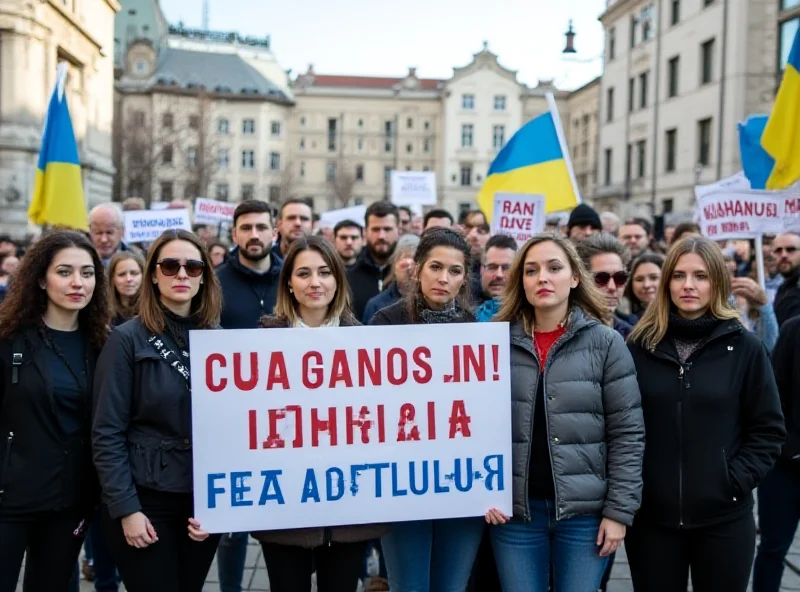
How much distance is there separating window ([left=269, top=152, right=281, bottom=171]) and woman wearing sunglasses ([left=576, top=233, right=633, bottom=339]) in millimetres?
75663

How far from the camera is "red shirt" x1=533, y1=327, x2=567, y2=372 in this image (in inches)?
133

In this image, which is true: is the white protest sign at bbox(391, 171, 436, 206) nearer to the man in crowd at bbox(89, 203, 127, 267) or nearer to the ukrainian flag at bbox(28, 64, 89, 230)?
the ukrainian flag at bbox(28, 64, 89, 230)

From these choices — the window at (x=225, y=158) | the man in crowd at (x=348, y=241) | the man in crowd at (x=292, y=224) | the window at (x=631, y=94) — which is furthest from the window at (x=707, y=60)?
the window at (x=225, y=158)

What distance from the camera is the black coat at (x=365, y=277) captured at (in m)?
6.38

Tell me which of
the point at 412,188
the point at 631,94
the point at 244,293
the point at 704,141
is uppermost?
the point at 631,94

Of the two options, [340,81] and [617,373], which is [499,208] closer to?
[617,373]

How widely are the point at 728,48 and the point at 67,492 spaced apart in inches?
1353

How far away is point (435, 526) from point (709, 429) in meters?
1.34

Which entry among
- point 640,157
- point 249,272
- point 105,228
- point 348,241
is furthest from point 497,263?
point 640,157

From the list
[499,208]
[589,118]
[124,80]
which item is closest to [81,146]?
[499,208]

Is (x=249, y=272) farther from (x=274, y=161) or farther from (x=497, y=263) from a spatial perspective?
(x=274, y=161)

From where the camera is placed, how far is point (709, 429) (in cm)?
328

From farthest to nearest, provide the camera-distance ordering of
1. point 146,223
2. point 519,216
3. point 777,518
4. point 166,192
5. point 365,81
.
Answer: point 365,81, point 166,192, point 146,223, point 519,216, point 777,518

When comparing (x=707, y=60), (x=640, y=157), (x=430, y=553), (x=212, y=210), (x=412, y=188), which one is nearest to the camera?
(x=430, y=553)
